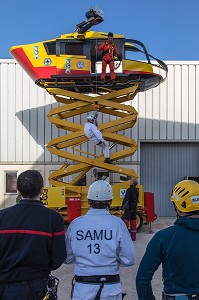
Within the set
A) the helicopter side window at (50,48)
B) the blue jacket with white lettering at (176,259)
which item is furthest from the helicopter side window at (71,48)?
the blue jacket with white lettering at (176,259)

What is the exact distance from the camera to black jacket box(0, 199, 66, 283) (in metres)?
2.86

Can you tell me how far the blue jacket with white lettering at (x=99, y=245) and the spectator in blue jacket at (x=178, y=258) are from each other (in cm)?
39

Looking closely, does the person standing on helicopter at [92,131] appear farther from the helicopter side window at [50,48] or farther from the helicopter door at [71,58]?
the helicopter side window at [50,48]

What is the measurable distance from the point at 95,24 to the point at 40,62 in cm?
199

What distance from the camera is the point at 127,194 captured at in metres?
9.66

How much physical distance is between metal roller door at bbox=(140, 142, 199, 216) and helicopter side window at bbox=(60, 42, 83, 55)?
546cm

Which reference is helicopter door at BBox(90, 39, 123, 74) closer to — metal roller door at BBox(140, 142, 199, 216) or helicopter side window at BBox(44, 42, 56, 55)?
helicopter side window at BBox(44, 42, 56, 55)

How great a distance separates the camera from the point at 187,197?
2809mm

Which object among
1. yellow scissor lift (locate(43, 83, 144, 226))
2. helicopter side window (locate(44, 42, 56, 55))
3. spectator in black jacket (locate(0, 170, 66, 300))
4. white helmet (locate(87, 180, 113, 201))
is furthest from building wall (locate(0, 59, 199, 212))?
spectator in black jacket (locate(0, 170, 66, 300))

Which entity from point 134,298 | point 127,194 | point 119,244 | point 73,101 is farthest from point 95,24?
point 119,244

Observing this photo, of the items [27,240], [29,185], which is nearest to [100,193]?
[29,185]

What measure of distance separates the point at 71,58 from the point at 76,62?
20cm

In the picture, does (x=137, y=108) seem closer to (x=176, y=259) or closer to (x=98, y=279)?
(x=98, y=279)

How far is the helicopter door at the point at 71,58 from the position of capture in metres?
10.4
